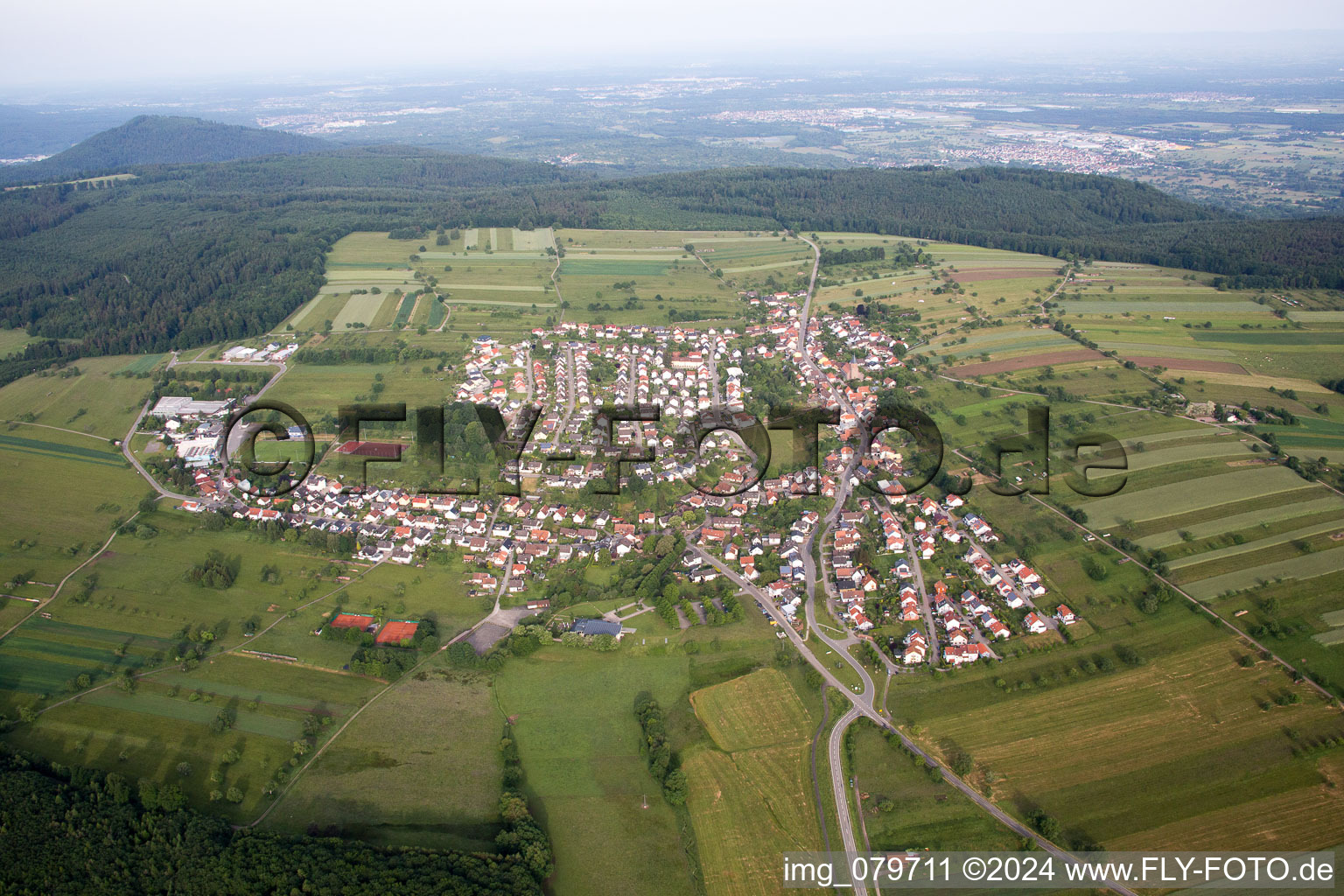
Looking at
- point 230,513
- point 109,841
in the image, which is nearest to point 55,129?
point 230,513

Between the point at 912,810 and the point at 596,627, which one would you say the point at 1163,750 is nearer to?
the point at 912,810

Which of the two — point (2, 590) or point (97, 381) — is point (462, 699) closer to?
point (2, 590)

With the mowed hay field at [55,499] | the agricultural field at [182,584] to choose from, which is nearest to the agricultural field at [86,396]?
the mowed hay field at [55,499]

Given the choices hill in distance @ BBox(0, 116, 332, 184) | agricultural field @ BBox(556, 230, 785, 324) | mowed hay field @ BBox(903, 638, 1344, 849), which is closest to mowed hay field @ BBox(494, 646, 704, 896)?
mowed hay field @ BBox(903, 638, 1344, 849)

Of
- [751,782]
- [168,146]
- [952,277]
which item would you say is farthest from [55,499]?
[168,146]

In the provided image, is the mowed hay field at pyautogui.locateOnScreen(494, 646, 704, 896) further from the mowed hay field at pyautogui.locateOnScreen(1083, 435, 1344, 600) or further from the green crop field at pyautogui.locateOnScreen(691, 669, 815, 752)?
the mowed hay field at pyautogui.locateOnScreen(1083, 435, 1344, 600)

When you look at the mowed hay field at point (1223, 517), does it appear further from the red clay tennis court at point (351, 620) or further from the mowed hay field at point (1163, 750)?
the red clay tennis court at point (351, 620)

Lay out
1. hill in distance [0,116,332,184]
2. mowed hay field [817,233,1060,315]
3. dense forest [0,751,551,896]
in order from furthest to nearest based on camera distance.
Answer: hill in distance [0,116,332,184], mowed hay field [817,233,1060,315], dense forest [0,751,551,896]
